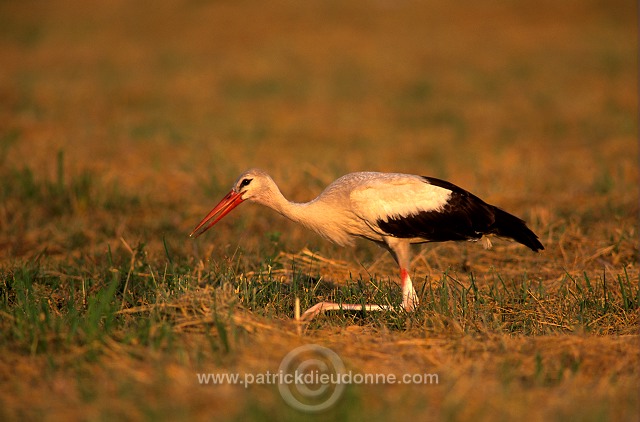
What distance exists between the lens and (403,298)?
4.89 metres

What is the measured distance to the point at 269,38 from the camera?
20.2 m

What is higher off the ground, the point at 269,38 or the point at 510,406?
the point at 269,38

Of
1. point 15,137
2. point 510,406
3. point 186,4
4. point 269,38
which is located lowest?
point 510,406

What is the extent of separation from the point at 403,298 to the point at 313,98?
32.0ft

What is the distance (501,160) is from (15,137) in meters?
6.02

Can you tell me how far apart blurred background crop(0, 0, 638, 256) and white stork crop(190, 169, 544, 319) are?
191 cm

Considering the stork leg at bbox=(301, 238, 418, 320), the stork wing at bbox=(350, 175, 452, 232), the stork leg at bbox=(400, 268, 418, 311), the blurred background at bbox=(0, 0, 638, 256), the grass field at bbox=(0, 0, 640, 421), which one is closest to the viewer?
the grass field at bbox=(0, 0, 640, 421)

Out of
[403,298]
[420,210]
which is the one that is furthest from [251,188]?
[403,298]

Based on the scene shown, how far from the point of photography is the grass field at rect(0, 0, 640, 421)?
3.43 meters

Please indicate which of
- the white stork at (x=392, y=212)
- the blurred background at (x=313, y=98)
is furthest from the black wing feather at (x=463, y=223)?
the blurred background at (x=313, y=98)

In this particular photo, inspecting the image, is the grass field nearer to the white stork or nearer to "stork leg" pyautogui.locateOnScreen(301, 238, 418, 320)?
"stork leg" pyautogui.locateOnScreen(301, 238, 418, 320)

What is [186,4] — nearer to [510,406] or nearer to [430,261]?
[430,261]

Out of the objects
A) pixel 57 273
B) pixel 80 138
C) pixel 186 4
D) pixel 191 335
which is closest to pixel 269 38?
pixel 186 4

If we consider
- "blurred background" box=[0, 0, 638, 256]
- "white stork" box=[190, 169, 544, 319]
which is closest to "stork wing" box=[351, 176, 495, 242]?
"white stork" box=[190, 169, 544, 319]
